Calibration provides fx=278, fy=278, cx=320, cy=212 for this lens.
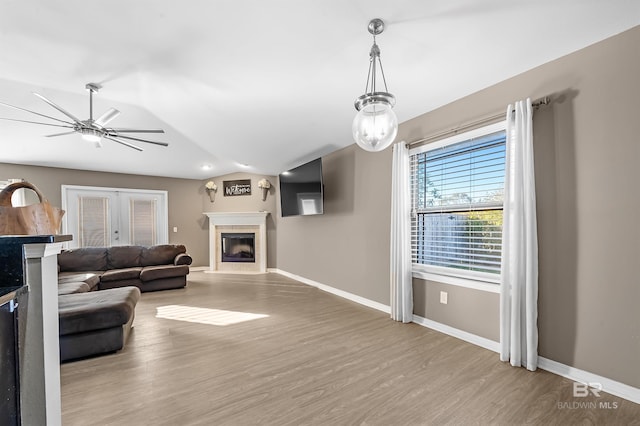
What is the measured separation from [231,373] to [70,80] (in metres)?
3.31

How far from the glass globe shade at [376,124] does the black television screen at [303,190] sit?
2.79 m

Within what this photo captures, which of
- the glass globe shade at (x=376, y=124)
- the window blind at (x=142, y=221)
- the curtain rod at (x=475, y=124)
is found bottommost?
the window blind at (x=142, y=221)

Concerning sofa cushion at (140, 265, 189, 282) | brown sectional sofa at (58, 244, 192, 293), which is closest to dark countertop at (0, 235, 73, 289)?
brown sectional sofa at (58, 244, 192, 293)

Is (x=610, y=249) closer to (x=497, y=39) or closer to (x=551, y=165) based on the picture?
(x=551, y=165)

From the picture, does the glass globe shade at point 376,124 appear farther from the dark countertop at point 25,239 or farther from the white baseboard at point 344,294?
the white baseboard at point 344,294

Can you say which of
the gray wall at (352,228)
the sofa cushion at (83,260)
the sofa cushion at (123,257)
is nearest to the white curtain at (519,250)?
the gray wall at (352,228)

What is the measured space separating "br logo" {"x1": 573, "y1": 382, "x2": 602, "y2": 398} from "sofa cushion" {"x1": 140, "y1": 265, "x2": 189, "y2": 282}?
556 cm

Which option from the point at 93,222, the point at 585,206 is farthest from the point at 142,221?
the point at 585,206

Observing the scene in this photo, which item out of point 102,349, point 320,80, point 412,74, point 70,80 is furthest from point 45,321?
point 70,80

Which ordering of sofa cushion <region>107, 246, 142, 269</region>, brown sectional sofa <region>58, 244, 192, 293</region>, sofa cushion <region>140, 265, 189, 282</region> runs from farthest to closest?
sofa cushion <region>107, 246, 142, 269</region>
sofa cushion <region>140, 265, 189, 282</region>
brown sectional sofa <region>58, 244, 192, 293</region>

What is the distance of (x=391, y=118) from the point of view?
5.70ft

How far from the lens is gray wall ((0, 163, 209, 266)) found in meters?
6.22

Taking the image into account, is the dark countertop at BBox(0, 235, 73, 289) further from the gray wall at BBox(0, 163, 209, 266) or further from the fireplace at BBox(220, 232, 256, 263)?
the gray wall at BBox(0, 163, 209, 266)

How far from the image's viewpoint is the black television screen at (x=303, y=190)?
4664 mm
